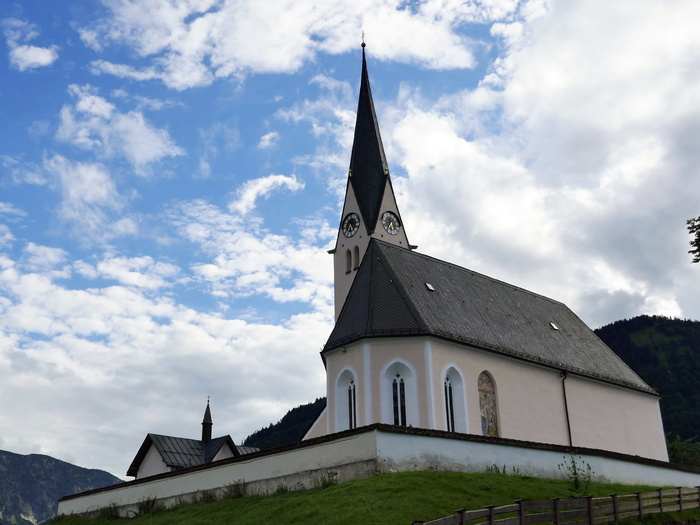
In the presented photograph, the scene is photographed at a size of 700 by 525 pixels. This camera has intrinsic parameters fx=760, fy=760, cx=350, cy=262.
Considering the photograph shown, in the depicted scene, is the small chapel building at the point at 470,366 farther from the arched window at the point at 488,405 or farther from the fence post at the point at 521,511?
the fence post at the point at 521,511

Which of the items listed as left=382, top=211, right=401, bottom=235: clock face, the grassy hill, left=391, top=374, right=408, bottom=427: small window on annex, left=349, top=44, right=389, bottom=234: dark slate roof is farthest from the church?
left=349, top=44, right=389, bottom=234: dark slate roof

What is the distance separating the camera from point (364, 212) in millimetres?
50969

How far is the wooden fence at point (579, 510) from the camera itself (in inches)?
634

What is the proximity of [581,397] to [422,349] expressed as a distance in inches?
450

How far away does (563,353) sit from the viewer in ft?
130

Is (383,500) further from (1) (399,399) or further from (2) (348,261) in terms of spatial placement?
(2) (348,261)

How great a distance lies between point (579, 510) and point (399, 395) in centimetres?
1364

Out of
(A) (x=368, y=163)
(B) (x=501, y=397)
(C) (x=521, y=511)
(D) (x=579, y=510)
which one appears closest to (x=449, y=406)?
(B) (x=501, y=397)

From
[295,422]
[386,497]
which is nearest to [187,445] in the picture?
[386,497]

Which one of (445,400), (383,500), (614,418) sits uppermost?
(614,418)

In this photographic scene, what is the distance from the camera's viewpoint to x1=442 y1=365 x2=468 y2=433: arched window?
31703 mm

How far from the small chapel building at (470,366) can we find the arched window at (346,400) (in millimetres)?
44

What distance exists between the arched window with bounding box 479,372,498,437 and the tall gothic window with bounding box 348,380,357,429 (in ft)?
17.8

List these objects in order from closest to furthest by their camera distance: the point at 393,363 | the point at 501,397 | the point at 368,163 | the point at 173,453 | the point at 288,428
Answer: the point at 393,363 < the point at 501,397 < the point at 173,453 < the point at 368,163 < the point at 288,428
